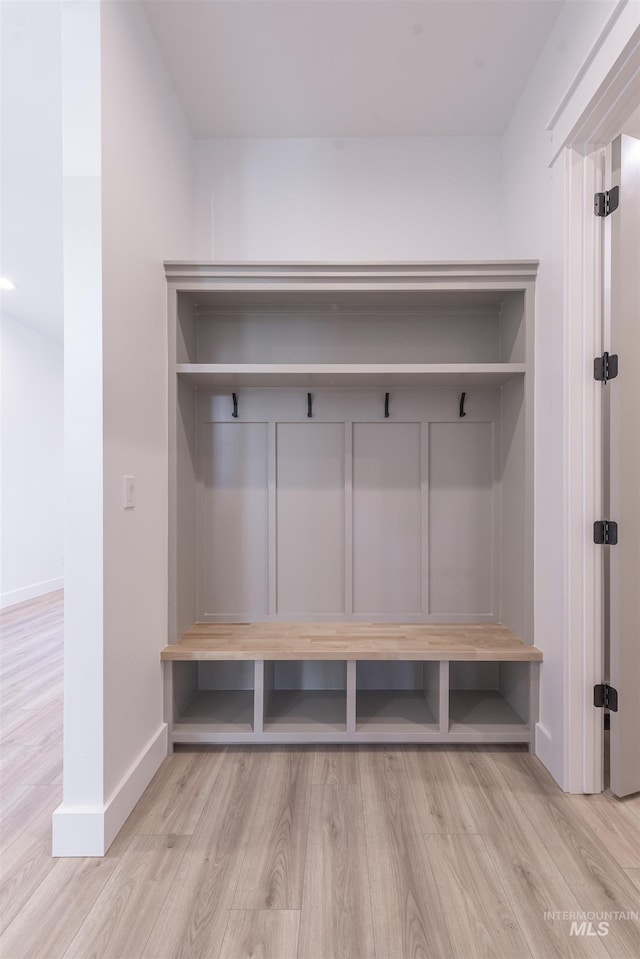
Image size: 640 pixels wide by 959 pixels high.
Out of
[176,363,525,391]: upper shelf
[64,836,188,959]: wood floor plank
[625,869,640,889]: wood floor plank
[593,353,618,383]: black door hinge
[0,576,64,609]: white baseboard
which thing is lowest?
[0,576,64,609]: white baseboard

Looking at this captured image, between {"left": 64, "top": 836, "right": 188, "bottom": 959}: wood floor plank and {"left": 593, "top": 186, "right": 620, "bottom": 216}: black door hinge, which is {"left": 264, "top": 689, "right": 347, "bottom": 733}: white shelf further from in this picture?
{"left": 593, "top": 186, "right": 620, "bottom": 216}: black door hinge

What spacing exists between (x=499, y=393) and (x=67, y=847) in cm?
251

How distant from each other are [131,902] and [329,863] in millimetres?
556

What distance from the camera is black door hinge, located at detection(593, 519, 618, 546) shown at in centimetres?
173

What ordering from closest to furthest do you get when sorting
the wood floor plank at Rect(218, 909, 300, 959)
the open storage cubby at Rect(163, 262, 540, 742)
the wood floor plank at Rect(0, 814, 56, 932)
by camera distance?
the wood floor plank at Rect(218, 909, 300, 959), the wood floor plank at Rect(0, 814, 56, 932), the open storage cubby at Rect(163, 262, 540, 742)

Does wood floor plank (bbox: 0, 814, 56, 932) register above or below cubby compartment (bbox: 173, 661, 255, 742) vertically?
below

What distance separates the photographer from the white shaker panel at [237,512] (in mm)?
2533

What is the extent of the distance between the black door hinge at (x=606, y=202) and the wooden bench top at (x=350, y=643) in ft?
5.59

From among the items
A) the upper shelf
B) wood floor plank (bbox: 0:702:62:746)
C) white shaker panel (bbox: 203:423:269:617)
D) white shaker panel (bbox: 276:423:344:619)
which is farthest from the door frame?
wood floor plank (bbox: 0:702:62:746)

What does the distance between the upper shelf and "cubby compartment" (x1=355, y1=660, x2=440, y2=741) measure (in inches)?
52.1

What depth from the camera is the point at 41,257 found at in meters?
3.86

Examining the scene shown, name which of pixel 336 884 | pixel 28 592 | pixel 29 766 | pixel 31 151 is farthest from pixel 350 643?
pixel 28 592

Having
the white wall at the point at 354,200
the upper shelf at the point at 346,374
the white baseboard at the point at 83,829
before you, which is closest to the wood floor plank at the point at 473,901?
the white baseboard at the point at 83,829

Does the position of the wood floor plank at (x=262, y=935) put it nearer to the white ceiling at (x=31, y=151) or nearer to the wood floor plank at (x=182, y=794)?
the wood floor plank at (x=182, y=794)
